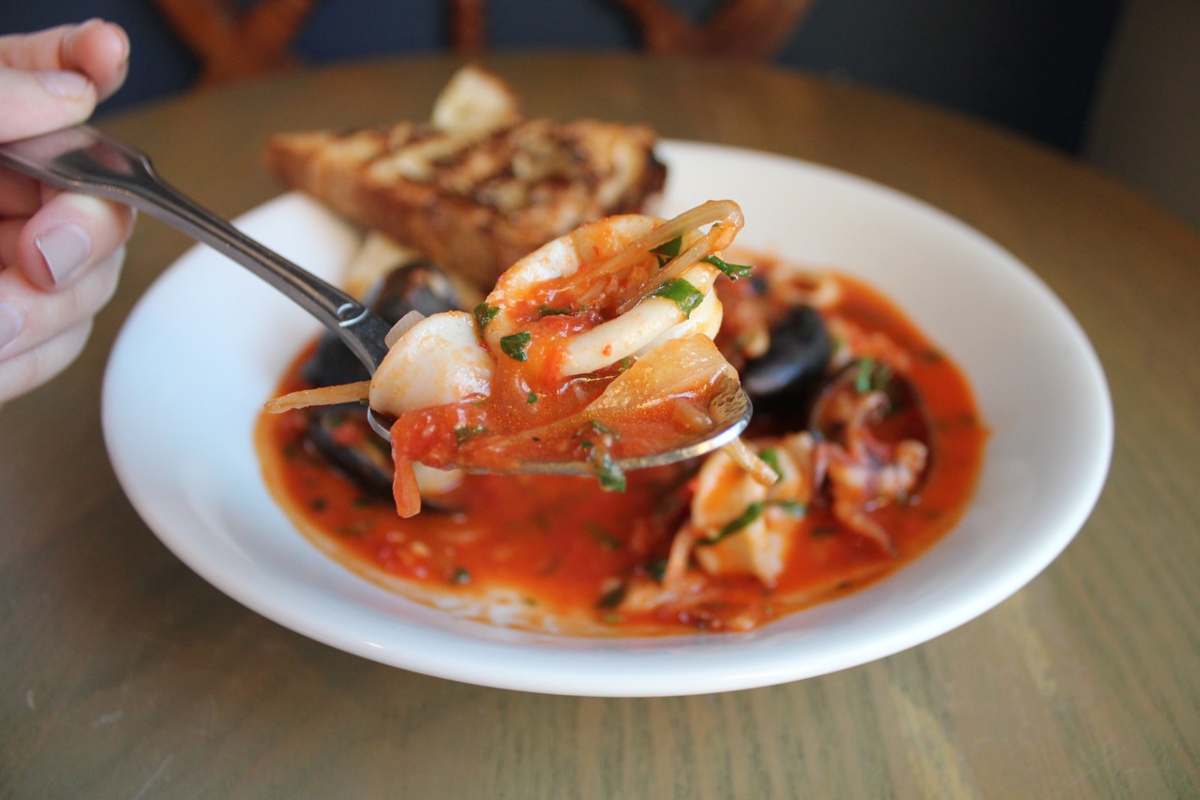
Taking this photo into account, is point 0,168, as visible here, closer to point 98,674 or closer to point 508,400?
point 98,674

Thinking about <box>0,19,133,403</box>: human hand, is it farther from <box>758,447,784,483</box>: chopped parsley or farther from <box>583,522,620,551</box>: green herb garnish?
<box>758,447,784,483</box>: chopped parsley

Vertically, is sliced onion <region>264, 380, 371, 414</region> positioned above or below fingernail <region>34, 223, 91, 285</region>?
above

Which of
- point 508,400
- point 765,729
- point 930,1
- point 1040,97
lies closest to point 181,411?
point 508,400

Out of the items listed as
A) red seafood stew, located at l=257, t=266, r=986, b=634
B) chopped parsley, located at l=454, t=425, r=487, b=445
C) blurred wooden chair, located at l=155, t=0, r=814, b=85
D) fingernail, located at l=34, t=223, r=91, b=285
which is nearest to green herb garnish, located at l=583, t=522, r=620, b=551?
red seafood stew, located at l=257, t=266, r=986, b=634

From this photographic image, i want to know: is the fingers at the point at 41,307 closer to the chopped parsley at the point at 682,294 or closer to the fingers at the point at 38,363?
the fingers at the point at 38,363

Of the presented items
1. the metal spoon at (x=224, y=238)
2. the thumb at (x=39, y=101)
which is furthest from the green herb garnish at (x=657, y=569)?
the thumb at (x=39, y=101)

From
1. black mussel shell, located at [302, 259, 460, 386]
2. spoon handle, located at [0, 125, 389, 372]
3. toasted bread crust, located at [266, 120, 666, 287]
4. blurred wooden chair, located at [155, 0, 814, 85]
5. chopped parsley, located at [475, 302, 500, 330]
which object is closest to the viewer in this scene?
chopped parsley, located at [475, 302, 500, 330]

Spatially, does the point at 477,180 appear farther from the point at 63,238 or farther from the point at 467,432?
the point at 467,432

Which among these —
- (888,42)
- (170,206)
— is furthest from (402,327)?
(888,42)

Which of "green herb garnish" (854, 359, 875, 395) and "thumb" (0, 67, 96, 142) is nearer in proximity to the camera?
"thumb" (0, 67, 96, 142)
